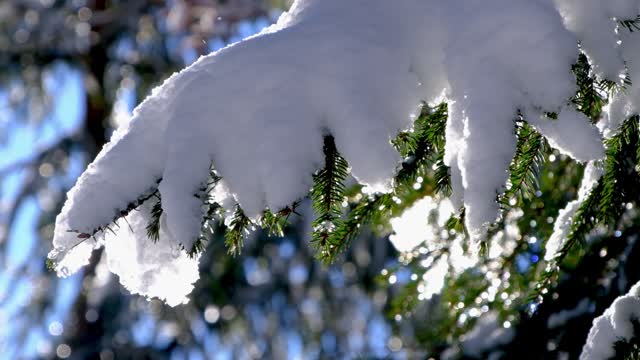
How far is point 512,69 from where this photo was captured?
106 centimetres

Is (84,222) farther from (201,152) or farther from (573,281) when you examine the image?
(573,281)

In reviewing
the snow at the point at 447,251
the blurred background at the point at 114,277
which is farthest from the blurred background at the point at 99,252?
the snow at the point at 447,251

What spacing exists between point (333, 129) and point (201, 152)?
203 mm

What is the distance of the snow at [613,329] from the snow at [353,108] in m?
0.56

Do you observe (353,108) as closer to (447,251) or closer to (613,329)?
(613,329)

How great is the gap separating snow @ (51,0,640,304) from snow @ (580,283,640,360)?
0.56 m

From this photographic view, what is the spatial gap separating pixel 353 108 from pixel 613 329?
80cm

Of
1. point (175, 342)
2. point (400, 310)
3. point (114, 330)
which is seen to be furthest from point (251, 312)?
point (400, 310)

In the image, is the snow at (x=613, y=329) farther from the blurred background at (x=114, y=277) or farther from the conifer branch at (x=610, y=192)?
the blurred background at (x=114, y=277)

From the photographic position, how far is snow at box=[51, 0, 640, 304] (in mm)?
1027

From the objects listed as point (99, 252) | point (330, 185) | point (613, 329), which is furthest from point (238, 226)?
point (99, 252)

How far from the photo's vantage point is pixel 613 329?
1.46 metres

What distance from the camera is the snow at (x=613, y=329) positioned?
4.71 ft

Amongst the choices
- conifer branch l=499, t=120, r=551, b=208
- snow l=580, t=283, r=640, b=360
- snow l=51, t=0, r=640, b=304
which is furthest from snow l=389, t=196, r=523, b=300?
snow l=51, t=0, r=640, b=304
